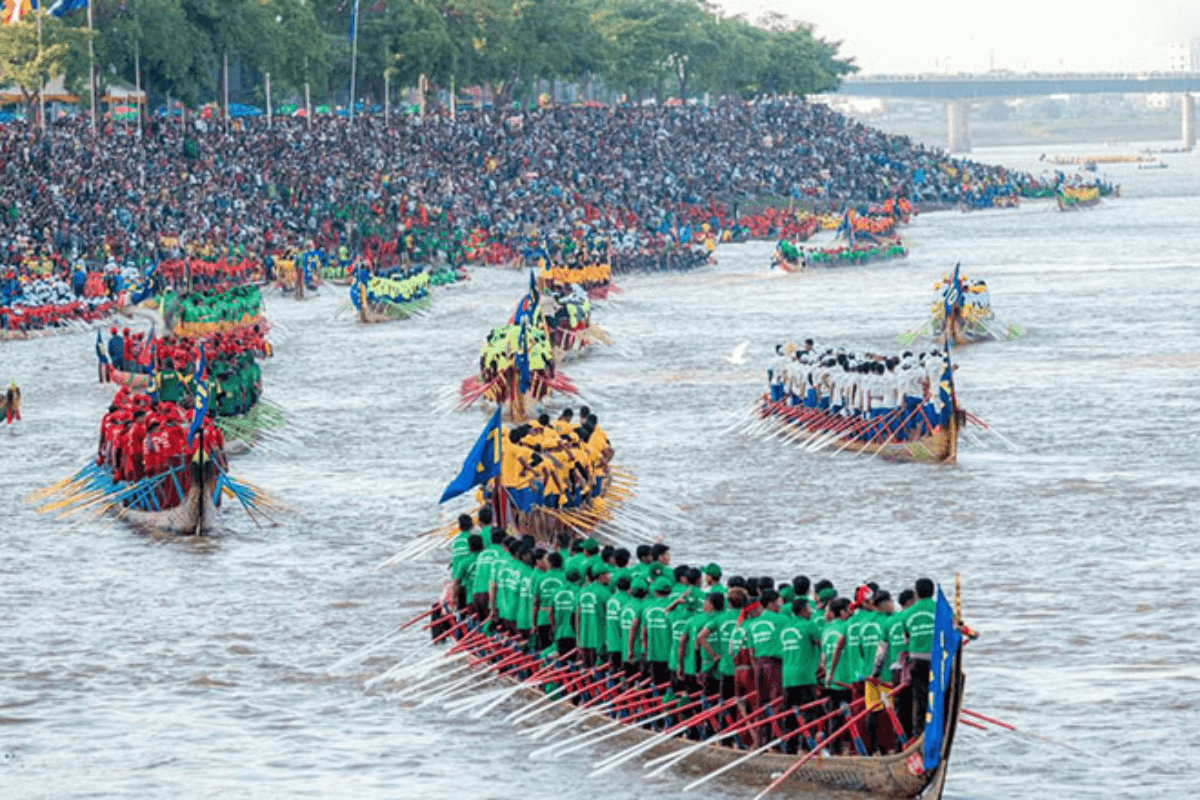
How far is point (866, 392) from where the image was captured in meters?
46.9

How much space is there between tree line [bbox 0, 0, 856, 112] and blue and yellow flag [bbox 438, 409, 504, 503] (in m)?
61.4

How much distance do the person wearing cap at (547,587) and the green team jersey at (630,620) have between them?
1.45m

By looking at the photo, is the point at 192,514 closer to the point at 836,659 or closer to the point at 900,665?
the point at 836,659

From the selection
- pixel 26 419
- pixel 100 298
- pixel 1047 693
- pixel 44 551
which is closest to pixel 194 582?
pixel 44 551

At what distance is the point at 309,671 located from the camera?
3023 centimetres

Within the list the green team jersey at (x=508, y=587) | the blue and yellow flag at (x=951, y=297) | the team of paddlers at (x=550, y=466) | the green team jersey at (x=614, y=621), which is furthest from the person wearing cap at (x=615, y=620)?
the blue and yellow flag at (x=951, y=297)

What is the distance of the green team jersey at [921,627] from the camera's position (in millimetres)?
22438

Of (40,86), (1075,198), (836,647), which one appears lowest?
(836,647)

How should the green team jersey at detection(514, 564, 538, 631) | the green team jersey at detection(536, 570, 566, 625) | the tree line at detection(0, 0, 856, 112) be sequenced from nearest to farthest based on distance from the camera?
the green team jersey at detection(536, 570, 566, 625) → the green team jersey at detection(514, 564, 538, 631) → the tree line at detection(0, 0, 856, 112)

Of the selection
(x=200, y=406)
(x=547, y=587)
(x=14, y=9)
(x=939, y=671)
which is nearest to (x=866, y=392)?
(x=200, y=406)

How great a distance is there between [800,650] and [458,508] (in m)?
19.4

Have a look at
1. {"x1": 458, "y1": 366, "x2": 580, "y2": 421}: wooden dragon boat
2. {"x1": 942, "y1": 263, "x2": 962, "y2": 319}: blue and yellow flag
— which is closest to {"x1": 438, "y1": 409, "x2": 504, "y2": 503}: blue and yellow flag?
{"x1": 458, "y1": 366, "x2": 580, "y2": 421}: wooden dragon boat

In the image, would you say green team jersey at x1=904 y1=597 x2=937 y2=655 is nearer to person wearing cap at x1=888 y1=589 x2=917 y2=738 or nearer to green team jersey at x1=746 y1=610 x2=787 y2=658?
person wearing cap at x1=888 y1=589 x2=917 y2=738

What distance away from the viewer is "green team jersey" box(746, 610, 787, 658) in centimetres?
2356
